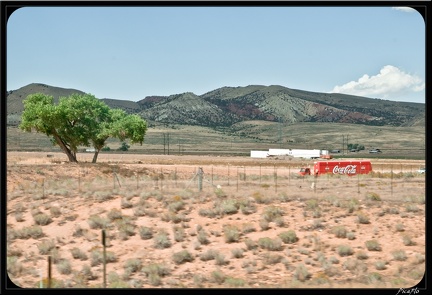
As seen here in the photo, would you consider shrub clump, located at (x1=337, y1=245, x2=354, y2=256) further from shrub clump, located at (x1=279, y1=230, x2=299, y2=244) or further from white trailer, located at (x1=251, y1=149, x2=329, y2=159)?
white trailer, located at (x1=251, y1=149, x2=329, y2=159)

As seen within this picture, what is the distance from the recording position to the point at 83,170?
5269 centimetres

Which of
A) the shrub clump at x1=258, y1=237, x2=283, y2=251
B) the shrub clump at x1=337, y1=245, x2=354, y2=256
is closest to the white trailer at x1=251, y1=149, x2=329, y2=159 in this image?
the shrub clump at x1=258, y1=237, x2=283, y2=251

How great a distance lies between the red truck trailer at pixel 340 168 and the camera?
2276 inches

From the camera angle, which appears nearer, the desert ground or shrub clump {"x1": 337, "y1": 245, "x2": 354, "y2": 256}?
the desert ground

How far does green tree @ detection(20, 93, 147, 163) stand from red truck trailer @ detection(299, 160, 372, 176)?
19.7 metres

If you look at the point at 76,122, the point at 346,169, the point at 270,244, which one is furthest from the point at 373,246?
the point at 76,122

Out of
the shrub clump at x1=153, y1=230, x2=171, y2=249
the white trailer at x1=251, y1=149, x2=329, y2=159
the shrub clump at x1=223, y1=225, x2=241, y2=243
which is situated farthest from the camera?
the white trailer at x1=251, y1=149, x2=329, y2=159

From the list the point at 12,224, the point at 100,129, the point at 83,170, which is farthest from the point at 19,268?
the point at 100,129

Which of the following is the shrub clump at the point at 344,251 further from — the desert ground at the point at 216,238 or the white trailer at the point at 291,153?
the white trailer at the point at 291,153

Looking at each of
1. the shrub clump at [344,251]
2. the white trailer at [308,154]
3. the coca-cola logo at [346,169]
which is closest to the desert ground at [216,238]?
the shrub clump at [344,251]

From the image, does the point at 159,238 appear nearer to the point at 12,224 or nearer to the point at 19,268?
the point at 19,268

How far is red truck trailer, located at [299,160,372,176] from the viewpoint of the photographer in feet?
190

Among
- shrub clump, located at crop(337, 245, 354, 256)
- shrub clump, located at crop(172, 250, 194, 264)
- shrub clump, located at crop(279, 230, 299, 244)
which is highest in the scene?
shrub clump, located at crop(279, 230, 299, 244)

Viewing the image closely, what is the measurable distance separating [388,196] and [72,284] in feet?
60.8
